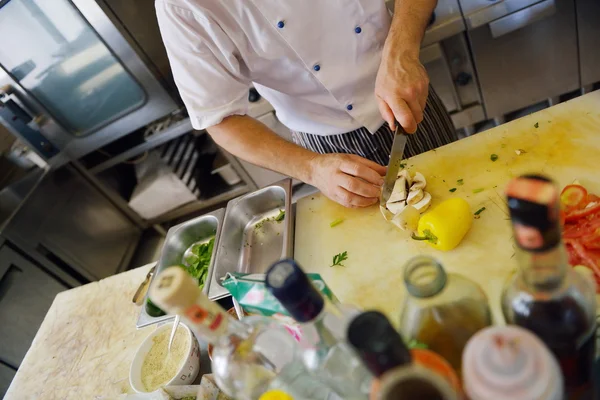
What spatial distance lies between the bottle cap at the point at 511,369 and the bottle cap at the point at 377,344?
5cm

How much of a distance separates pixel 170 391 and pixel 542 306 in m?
0.69

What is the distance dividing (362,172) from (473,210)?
0.77 ft

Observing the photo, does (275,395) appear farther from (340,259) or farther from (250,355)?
(340,259)

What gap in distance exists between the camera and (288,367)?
1.66 ft

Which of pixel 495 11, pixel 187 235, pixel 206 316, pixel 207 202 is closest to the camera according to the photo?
pixel 206 316

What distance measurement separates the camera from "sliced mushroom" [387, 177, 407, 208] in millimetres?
915

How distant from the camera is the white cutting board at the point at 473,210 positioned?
2.61 ft

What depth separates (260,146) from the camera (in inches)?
43.0

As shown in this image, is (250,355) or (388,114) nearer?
(250,355)

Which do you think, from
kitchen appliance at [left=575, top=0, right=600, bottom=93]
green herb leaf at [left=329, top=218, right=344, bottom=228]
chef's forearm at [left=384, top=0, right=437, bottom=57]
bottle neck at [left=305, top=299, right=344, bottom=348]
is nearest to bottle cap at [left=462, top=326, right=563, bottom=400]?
bottle neck at [left=305, top=299, right=344, bottom=348]

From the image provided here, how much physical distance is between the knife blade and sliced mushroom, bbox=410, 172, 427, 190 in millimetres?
45

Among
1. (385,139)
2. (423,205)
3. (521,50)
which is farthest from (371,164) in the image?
(521,50)

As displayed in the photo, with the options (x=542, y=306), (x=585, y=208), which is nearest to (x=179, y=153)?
(x=585, y=208)

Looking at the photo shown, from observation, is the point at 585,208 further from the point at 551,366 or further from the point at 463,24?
the point at 463,24
